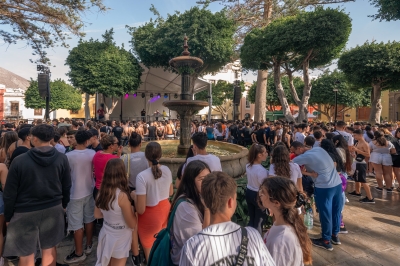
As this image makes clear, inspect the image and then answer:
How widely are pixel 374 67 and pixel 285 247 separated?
2126 cm

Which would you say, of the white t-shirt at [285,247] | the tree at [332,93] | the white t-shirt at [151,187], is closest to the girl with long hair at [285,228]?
the white t-shirt at [285,247]

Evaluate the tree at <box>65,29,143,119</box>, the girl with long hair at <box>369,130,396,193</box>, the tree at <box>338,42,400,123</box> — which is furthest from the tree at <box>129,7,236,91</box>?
the girl with long hair at <box>369,130,396,193</box>

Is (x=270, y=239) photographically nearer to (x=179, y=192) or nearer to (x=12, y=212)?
(x=179, y=192)

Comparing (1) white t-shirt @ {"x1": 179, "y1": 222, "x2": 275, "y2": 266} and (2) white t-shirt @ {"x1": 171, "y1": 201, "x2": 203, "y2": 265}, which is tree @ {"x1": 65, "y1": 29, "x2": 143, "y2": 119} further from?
(1) white t-shirt @ {"x1": 179, "y1": 222, "x2": 275, "y2": 266}

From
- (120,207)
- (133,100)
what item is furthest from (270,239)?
(133,100)

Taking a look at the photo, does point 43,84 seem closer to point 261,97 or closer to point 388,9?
point 261,97

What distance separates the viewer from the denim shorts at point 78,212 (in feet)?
10.8

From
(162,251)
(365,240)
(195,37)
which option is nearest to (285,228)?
(162,251)

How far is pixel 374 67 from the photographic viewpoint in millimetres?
17922

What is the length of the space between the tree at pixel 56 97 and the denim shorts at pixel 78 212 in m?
39.8

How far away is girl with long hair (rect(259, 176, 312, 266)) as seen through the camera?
160 cm

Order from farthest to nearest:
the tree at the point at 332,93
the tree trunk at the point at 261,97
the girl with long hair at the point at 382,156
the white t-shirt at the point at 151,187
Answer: the tree at the point at 332,93
the tree trunk at the point at 261,97
the girl with long hair at the point at 382,156
the white t-shirt at the point at 151,187

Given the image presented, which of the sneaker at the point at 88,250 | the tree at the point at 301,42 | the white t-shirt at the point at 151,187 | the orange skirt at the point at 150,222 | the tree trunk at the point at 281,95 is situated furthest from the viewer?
the tree trunk at the point at 281,95

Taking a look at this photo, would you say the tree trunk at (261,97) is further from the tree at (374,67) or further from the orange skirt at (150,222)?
the orange skirt at (150,222)
